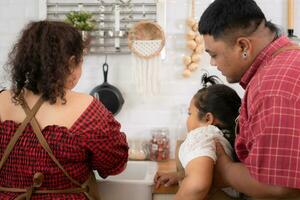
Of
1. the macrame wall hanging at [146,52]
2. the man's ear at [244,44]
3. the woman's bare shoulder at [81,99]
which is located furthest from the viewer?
the macrame wall hanging at [146,52]

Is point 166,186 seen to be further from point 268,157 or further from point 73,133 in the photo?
point 268,157

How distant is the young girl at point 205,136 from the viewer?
117 centimetres

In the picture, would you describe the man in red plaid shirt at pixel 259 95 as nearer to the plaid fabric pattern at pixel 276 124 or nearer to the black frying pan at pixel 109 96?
the plaid fabric pattern at pixel 276 124

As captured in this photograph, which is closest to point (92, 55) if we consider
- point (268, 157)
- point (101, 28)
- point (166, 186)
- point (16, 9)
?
point (101, 28)

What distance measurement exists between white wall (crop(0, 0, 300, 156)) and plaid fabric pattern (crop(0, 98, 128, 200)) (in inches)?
35.6

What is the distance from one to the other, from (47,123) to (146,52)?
0.94m

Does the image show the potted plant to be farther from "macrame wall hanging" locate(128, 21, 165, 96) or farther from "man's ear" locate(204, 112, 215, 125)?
"man's ear" locate(204, 112, 215, 125)

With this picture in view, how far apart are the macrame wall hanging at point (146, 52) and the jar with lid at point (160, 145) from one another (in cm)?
25

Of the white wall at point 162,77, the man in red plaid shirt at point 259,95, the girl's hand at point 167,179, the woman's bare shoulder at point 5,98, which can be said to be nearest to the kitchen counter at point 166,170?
the girl's hand at point 167,179

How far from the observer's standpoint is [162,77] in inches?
88.3

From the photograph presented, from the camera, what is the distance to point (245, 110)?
1.03m

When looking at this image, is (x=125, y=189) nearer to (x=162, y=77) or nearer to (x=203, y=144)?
(x=203, y=144)

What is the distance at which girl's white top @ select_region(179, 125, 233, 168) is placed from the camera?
119 centimetres

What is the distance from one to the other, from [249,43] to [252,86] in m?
0.16
